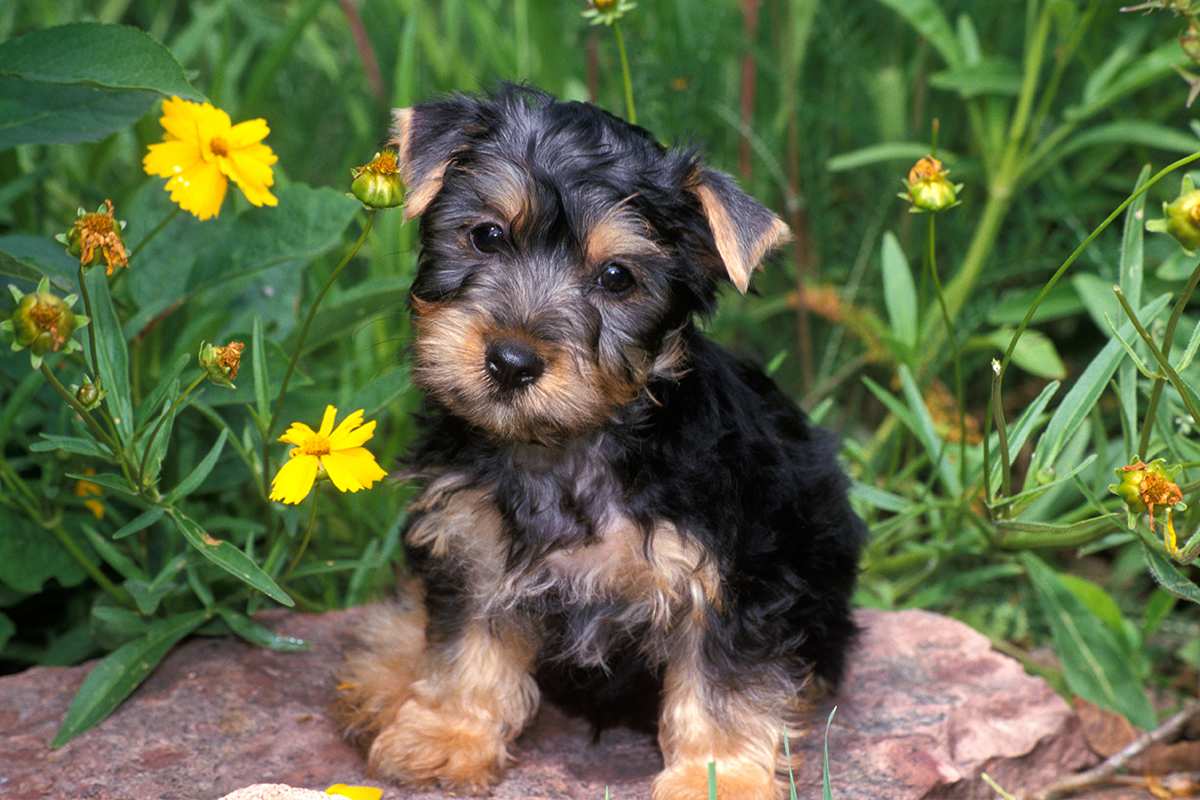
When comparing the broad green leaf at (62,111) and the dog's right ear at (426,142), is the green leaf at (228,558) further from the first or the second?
the broad green leaf at (62,111)

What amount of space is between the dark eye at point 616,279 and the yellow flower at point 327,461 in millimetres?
781

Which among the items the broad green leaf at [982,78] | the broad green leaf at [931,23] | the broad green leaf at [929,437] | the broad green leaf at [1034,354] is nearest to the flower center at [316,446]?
the broad green leaf at [929,437]

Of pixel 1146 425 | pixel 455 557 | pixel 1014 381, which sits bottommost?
pixel 1014 381

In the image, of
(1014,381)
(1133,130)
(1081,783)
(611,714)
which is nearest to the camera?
(611,714)

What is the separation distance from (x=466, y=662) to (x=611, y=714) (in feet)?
1.82

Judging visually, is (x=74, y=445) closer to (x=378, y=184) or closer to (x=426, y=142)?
(x=378, y=184)

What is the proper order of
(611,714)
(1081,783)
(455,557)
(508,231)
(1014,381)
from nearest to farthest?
(508,231) < (455,557) < (611,714) < (1081,783) < (1014,381)

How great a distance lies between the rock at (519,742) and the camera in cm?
433

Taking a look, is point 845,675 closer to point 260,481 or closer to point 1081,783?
point 1081,783

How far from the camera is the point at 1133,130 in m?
6.30

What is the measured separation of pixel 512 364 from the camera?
364 cm

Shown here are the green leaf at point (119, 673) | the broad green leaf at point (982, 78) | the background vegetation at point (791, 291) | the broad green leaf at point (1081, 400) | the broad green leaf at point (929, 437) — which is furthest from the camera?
the broad green leaf at point (982, 78)

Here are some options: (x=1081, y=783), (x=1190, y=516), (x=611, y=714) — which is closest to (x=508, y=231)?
(x=611, y=714)

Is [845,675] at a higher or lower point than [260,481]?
lower
